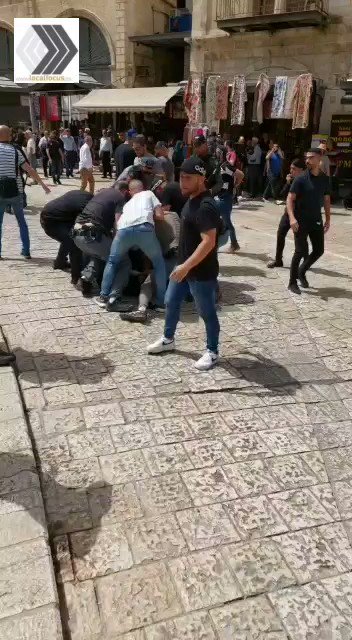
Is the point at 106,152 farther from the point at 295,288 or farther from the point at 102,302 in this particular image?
the point at 102,302

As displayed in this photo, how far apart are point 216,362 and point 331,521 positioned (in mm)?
1861

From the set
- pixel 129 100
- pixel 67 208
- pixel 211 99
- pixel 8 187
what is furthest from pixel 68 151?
pixel 67 208

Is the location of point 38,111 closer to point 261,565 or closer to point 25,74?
point 25,74

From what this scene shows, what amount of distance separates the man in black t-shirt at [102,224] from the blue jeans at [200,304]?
4.31 ft

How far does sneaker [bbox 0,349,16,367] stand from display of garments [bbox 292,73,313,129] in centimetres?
1223

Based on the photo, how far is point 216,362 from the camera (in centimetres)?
437

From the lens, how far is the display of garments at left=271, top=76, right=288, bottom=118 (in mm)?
14305

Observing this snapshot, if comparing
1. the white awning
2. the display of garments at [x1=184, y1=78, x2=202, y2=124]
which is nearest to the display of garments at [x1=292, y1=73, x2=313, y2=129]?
the display of garments at [x1=184, y1=78, x2=202, y2=124]

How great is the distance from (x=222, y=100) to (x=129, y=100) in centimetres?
436

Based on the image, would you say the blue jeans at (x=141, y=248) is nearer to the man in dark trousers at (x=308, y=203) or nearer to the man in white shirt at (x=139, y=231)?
the man in white shirt at (x=139, y=231)

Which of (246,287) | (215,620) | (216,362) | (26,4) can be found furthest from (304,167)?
(26,4)

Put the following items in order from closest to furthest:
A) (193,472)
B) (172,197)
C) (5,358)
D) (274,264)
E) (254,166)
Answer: (193,472)
(5,358)
(172,197)
(274,264)
(254,166)

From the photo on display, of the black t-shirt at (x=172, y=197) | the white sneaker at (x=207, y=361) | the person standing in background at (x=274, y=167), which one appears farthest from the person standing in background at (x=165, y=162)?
the person standing in background at (x=274, y=167)

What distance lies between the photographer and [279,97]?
14445 mm
